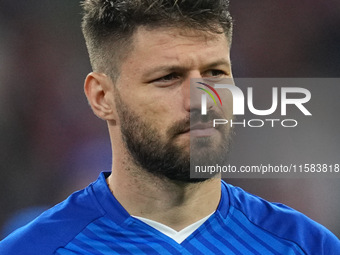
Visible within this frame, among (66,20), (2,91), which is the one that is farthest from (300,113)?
(2,91)

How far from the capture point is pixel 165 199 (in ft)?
8.63

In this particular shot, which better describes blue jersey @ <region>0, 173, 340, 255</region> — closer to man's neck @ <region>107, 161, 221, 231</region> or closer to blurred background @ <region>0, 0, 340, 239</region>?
man's neck @ <region>107, 161, 221, 231</region>

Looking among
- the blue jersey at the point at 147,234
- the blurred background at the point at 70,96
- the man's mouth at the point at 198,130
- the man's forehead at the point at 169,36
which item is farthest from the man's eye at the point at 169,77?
the blurred background at the point at 70,96

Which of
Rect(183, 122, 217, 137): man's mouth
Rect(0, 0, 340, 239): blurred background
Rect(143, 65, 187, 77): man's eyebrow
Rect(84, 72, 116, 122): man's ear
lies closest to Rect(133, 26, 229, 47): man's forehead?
Rect(143, 65, 187, 77): man's eyebrow

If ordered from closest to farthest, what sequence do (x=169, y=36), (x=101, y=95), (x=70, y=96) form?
(x=169, y=36)
(x=101, y=95)
(x=70, y=96)

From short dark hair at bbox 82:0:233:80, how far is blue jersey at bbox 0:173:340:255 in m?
0.70

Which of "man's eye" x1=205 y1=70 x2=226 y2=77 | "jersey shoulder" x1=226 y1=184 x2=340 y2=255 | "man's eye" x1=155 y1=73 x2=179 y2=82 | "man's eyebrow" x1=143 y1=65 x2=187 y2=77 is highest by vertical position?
"man's eyebrow" x1=143 y1=65 x2=187 y2=77

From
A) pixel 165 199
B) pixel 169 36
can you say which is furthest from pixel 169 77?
pixel 165 199

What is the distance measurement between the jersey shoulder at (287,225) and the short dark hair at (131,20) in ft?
2.93

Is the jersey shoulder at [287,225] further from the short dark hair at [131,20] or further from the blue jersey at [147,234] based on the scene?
the short dark hair at [131,20]

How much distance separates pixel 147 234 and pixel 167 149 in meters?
0.44

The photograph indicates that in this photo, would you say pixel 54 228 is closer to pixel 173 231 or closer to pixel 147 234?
pixel 147 234

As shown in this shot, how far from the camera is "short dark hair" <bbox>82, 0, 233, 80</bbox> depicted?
2.58 m

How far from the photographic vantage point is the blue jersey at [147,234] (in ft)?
8.43
